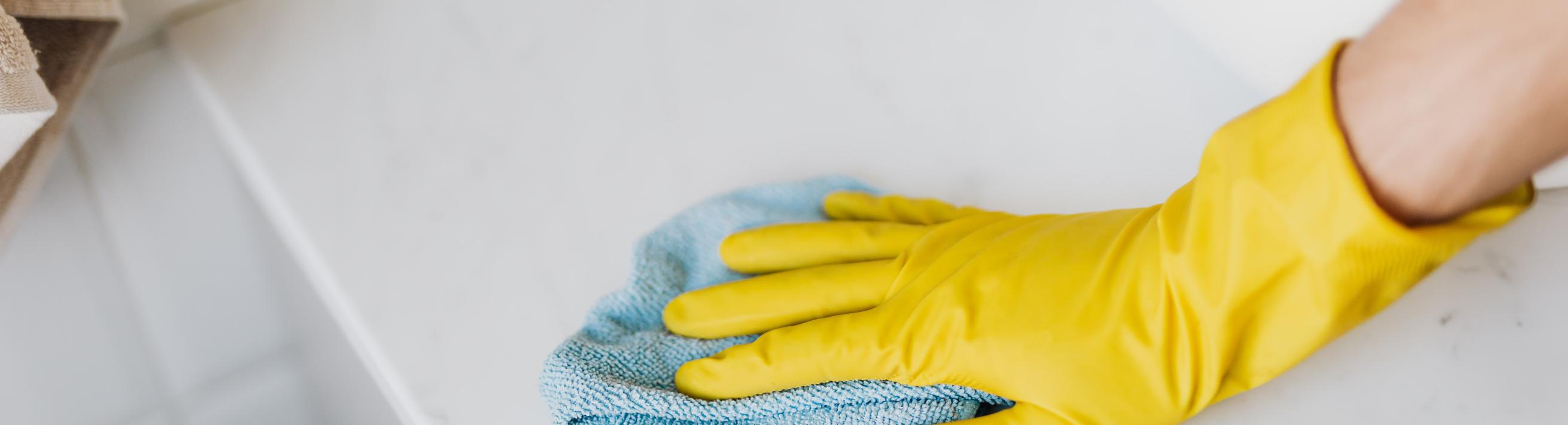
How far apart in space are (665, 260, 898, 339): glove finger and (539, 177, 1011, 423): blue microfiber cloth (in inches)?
0.6

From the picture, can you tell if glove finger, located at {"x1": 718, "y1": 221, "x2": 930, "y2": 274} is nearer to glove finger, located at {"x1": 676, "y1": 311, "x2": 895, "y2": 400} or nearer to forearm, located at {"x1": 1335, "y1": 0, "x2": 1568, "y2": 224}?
glove finger, located at {"x1": 676, "y1": 311, "x2": 895, "y2": 400}

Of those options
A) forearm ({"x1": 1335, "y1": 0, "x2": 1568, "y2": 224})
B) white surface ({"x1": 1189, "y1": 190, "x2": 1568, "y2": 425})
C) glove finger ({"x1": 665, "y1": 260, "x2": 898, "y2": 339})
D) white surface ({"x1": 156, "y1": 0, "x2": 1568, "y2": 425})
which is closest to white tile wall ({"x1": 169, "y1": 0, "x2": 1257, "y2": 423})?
white surface ({"x1": 156, "y1": 0, "x2": 1568, "y2": 425})

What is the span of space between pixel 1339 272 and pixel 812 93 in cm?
55

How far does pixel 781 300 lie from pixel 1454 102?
445 millimetres

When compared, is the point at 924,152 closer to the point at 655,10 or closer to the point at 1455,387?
the point at 655,10

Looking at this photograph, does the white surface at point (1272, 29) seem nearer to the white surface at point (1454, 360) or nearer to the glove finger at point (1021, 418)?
the white surface at point (1454, 360)

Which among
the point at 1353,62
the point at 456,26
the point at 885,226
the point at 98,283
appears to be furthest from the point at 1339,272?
the point at 98,283

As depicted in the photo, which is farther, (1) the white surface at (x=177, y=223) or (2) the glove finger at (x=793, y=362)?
(1) the white surface at (x=177, y=223)

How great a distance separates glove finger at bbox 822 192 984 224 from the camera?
0.83m

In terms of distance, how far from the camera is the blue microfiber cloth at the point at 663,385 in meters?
0.67

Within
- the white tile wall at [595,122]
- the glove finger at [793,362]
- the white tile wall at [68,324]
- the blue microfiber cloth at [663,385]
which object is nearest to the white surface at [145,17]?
the white tile wall at [595,122]

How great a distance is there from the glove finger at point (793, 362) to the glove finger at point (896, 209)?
15 cm

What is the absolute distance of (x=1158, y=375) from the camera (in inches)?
23.5

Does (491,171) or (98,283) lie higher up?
(98,283)
